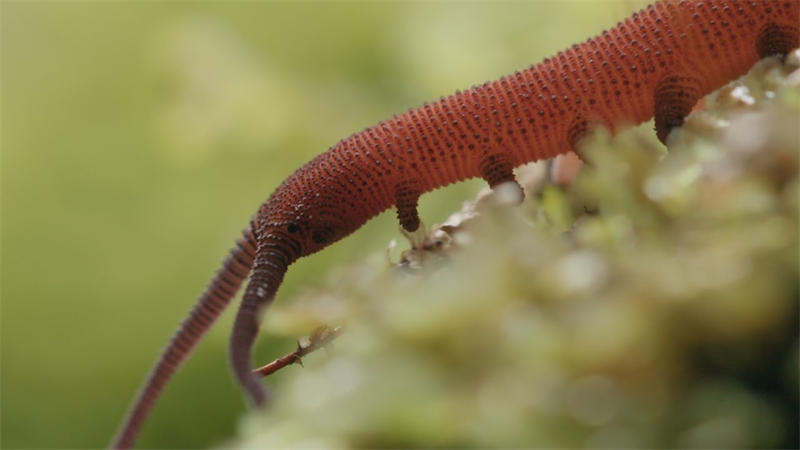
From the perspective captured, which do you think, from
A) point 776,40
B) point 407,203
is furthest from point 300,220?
point 776,40

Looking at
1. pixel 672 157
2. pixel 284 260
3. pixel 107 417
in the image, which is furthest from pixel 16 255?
pixel 672 157

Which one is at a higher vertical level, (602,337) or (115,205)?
(115,205)

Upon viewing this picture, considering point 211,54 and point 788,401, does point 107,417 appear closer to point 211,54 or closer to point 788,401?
point 211,54

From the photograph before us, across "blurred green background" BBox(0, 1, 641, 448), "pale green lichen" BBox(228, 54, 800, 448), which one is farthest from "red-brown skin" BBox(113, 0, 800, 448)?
"blurred green background" BBox(0, 1, 641, 448)

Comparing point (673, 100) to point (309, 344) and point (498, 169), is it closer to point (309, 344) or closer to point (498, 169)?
point (498, 169)

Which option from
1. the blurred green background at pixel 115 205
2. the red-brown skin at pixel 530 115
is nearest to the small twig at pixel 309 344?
the red-brown skin at pixel 530 115

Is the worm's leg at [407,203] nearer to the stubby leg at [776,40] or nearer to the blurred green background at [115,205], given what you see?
the stubby leg at [776,40]
